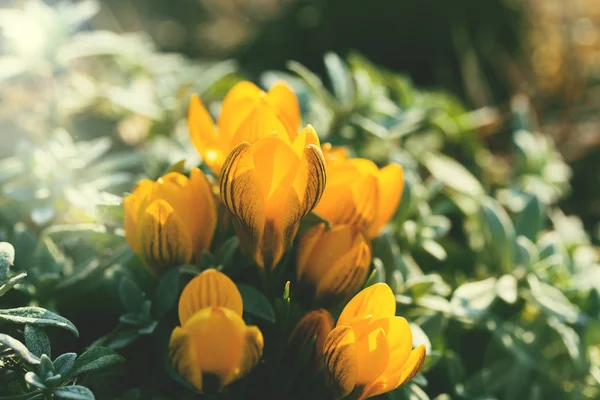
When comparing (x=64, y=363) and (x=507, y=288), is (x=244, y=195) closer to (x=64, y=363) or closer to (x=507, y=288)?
(x=64, y=363)

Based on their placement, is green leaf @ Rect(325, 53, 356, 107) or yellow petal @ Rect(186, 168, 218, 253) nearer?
yellow petal @ Rect(186, 168, 218, 253)

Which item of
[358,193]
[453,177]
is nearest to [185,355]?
[358,193]

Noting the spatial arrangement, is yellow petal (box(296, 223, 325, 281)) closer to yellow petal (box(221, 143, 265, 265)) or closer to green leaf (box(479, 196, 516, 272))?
yellow petal (box(221, 143, 265, 265))

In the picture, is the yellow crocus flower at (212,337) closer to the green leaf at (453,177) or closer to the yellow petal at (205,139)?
the yellow petal at (205,139)

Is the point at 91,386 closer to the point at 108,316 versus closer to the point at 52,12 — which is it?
the point at 108,316

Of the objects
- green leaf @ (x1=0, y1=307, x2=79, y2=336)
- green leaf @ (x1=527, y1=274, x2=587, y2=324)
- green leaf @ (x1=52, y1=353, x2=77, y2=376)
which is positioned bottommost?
green leaf @ (x1=527, y1=274, x2=587, y2=324)

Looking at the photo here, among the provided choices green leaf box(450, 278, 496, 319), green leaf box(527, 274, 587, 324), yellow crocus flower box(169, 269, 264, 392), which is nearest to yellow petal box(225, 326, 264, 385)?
yellow crocus flower box(169, 269, 264, 392)

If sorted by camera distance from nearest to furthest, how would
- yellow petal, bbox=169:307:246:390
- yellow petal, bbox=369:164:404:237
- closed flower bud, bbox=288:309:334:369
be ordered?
yellow petal, bbox=169:307:246:390, closed flower bud, bbox=288:309:334:369, yellow petal, bbox=369:164:404:237
